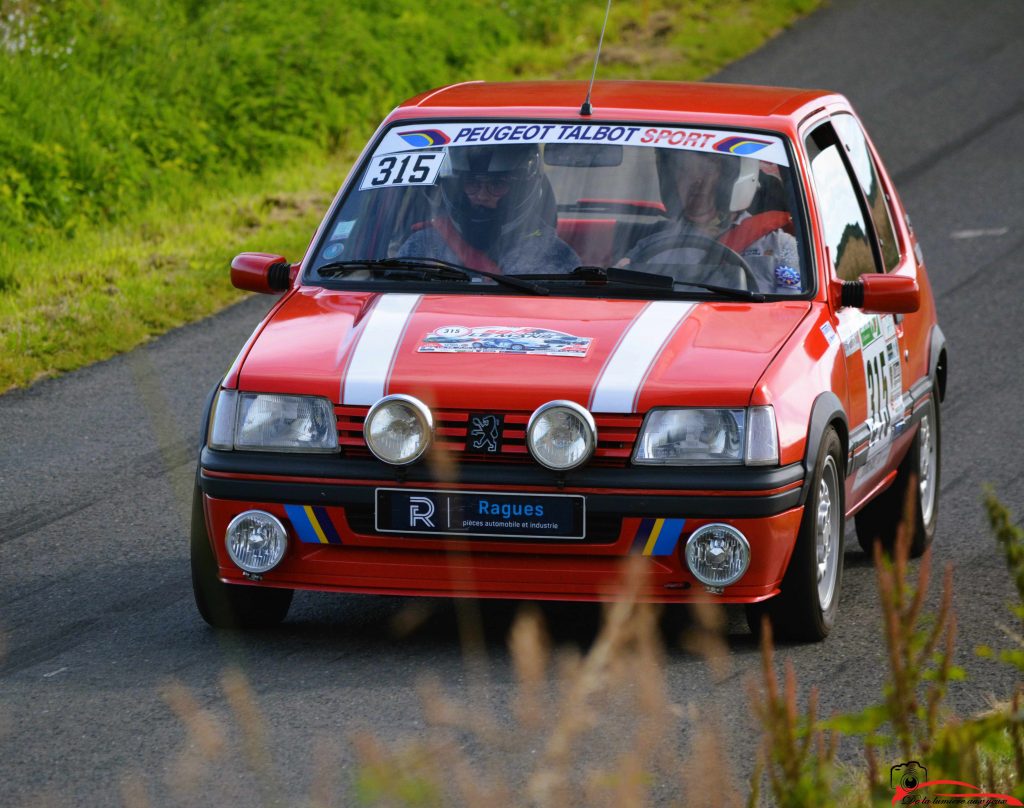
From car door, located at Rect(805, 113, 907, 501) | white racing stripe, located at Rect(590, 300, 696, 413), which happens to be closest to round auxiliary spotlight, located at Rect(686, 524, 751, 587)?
white racing stripe, located at Rect(590, 300, 696, 413)

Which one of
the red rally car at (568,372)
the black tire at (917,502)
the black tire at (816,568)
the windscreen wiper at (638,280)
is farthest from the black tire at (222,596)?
the black tire at (917,502)

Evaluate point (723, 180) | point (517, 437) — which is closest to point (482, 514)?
point (517, 437)

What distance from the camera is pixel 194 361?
1012cm

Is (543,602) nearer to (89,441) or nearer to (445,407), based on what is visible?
(445,407)

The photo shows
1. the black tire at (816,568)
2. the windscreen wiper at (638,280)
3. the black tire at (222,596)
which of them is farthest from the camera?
the windscreen wiper at (638,280)

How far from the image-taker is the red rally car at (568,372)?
531 centimetres

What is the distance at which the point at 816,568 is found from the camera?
222 inches

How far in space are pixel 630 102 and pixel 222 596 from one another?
7.74 feet

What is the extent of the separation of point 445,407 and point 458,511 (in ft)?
0.97

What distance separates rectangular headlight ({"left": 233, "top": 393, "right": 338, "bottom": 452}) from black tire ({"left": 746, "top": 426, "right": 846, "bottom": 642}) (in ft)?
4.54

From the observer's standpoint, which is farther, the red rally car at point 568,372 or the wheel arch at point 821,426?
the wheel arch at point 821,426

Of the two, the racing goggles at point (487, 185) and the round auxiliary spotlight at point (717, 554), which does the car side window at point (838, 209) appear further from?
the round auxiliary spotlight at point (717, 554)

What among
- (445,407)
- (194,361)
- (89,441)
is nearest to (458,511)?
(445,407)

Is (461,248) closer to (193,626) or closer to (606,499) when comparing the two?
(606,499)
